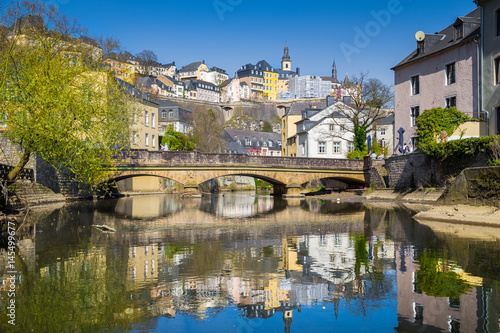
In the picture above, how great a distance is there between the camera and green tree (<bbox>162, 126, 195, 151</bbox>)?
2594 inches

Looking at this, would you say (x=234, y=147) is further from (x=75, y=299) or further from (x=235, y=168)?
(x=75, y=299)

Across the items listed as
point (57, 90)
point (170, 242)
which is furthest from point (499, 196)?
point (57, 90)

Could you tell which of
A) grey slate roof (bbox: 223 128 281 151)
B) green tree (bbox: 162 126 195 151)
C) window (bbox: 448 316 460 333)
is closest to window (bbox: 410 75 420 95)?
green tree (bbox: 162 126 195 151)

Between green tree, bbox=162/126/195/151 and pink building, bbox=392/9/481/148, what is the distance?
104 ft

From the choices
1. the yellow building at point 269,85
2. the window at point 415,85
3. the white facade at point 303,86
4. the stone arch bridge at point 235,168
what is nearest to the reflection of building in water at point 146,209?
the stone arch bridge at point 235,168

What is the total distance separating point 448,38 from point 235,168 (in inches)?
819

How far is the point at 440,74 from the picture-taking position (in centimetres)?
3722

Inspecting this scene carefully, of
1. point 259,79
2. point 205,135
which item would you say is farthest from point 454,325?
point 259,79

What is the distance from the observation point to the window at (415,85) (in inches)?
1576

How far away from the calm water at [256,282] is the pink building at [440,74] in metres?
20.5

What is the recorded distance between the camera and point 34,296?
8.38 metres

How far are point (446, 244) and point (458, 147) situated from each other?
1785cm

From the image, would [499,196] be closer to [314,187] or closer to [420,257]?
[420,257]

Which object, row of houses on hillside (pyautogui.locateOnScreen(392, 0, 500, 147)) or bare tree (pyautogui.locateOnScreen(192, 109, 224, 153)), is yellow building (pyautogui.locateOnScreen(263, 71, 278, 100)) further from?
row of houses on hillside (pyautogui.locateOnScreen(392, 0, 500, 147))
